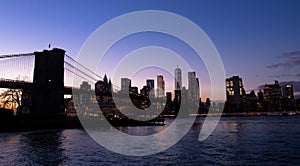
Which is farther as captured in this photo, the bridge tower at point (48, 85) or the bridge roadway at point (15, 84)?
the bridge tower at point (48, 85)

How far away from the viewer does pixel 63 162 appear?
20.8 metres

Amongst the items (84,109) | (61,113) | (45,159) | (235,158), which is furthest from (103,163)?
(84,109)

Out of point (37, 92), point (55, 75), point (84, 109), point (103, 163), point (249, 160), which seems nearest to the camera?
point (103, 163)

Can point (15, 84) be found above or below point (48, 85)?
below

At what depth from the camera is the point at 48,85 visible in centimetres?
6650

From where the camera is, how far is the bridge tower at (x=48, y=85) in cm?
6347

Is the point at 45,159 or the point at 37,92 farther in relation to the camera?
the point at 37,92

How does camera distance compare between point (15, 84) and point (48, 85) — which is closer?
point (15, 84)

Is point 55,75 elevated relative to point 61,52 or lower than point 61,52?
lower

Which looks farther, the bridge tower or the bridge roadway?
the bridge tower

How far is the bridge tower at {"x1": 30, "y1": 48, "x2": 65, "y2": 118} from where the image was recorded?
2499 inches

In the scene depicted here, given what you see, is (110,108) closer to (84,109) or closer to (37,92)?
(84,109)

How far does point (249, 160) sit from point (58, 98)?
52795mm

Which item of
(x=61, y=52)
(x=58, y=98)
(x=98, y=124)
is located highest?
(x=61, y=52)
